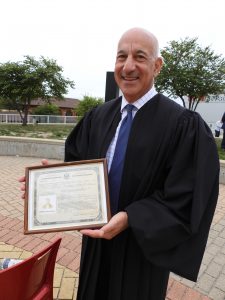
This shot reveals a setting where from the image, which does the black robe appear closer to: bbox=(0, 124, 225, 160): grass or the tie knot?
the tie knot

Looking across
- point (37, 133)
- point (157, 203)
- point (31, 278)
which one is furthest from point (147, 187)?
point (37, 133)

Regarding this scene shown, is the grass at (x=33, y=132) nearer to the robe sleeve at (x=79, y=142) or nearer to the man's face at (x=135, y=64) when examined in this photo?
the robe sleeve at (x=79, y=142)

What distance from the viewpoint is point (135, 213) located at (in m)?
1.53

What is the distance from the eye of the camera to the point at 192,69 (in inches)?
612

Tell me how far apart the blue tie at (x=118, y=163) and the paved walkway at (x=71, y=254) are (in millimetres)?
1593

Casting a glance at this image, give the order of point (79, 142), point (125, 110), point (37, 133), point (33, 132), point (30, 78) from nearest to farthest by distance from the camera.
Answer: point (125, 110) < point (79, 142) < point (37, 133) < point (33, 132) < point (30, 78)

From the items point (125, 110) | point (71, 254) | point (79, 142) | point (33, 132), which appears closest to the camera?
point (125, 110)

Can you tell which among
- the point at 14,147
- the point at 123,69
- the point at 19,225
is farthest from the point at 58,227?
the point at 14,147

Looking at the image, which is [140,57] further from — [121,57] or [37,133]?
[37,133]

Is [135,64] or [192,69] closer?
[135,64]

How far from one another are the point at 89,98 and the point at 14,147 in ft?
108

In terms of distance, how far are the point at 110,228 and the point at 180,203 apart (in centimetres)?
39

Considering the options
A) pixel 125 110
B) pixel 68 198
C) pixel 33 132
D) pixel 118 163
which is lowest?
pixel 33 132

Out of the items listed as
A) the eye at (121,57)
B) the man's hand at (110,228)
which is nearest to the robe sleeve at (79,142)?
the eye at (121,57)
